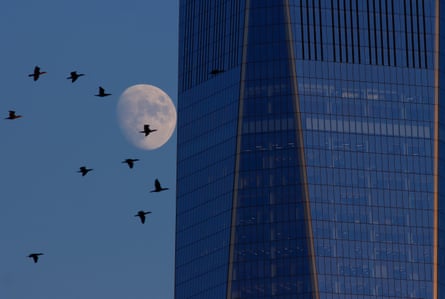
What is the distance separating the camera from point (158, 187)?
196 meters

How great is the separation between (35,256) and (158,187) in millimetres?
12703

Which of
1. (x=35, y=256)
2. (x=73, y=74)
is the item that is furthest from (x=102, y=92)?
(x=35, y=256)

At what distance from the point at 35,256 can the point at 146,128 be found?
601 inches

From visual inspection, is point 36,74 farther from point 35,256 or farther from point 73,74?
point 35,256

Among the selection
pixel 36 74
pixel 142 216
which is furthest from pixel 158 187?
pixel 36 74

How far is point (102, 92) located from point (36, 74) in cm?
613

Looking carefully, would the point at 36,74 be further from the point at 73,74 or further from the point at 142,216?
the point at 142,216

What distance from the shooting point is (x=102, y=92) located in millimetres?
194000

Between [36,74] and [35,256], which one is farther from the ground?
[36,74]

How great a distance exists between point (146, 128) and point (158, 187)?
5523 millimetres

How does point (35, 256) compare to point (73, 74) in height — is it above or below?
below

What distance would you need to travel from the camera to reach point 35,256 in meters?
195

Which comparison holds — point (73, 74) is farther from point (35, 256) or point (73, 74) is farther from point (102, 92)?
point (35, 256)

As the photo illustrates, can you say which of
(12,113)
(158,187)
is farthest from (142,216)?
(12,113)
